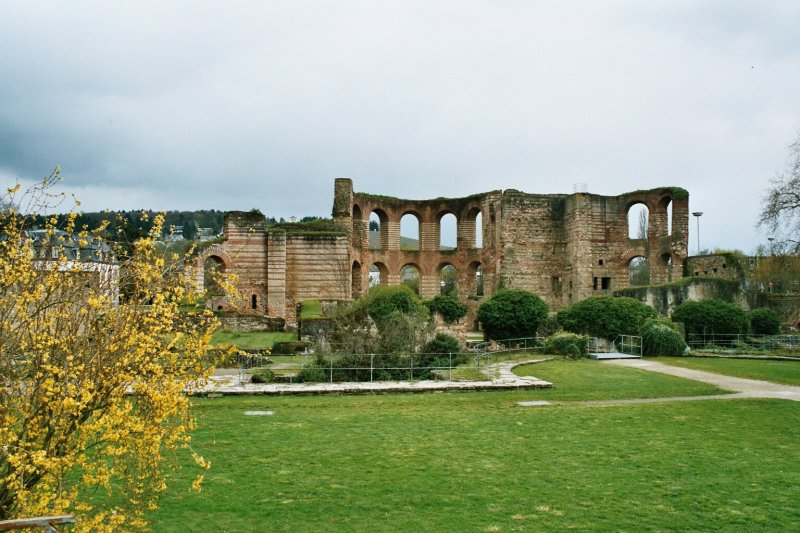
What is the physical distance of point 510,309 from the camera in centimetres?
2584

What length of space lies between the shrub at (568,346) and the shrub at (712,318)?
666cm

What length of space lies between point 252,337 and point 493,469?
19.8 meters

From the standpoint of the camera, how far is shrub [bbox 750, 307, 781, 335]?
29344 mm

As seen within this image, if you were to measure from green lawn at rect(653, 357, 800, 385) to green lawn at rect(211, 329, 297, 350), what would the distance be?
13.9m

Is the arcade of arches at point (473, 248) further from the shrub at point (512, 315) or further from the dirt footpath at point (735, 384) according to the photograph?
the dirt footpath at point (735, 384)

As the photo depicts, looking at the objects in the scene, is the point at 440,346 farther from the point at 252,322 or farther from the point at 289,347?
the point at 252,322

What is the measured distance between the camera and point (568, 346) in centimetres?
2308

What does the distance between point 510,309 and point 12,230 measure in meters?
22.0

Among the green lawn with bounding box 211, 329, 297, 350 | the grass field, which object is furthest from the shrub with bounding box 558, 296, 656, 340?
the grass field

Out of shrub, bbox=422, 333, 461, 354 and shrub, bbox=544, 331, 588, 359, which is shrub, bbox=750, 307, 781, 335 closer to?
shrub, bbox=544, 331, 588, 359

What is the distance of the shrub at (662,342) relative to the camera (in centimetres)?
2412

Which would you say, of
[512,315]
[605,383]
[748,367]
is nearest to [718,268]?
[512,315]

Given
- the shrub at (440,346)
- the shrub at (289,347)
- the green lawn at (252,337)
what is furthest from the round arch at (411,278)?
the shrub at (440,346)

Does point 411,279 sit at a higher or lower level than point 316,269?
higher
